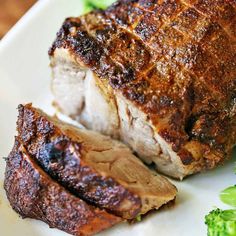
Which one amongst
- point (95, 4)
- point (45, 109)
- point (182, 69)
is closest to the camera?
point (182, 69)

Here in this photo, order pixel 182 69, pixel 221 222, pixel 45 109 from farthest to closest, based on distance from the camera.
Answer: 1. pixel 45 109
2. pixel 182 69
3. pixel 221 222

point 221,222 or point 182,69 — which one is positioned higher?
point 182,69

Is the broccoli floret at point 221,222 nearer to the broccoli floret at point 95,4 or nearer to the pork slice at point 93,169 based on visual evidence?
the pork slice at point 93,169

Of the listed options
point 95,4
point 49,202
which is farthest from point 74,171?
point 95,4

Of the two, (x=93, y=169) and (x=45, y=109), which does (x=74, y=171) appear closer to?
(x=93, y=169)

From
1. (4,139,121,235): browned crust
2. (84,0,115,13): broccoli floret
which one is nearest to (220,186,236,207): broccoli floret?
(4,139,121,235): browned crust

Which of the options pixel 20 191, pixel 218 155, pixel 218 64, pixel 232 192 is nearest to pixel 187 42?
pixel 218 64
